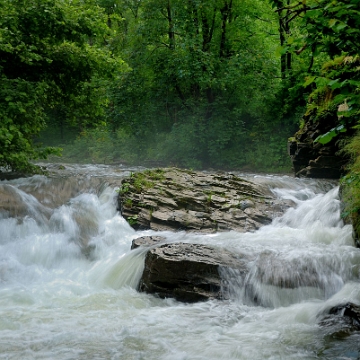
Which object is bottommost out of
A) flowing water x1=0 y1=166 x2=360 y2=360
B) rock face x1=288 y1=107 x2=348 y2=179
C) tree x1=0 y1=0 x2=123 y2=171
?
flowing water x1=0 y1=166 x2=360 y2=360

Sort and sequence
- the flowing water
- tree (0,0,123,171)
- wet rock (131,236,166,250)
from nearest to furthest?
the flowing water
wet rock (131,236,166,250)
tree (0,0,123,171)

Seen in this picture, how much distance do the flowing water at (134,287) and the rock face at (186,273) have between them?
195mm

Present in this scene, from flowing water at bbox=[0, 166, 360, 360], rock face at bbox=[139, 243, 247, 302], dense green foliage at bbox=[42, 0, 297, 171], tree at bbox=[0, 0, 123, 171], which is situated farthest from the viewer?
dense green foliage at bbox=[42, 0, 297, 171]

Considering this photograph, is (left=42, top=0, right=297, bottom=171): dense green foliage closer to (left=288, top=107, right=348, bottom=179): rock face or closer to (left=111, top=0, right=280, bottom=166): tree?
Answer: (left=111, top=0, right=280, bottom=166): tree

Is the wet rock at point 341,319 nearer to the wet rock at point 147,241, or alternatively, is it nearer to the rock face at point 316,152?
the wet rock at point 147,241

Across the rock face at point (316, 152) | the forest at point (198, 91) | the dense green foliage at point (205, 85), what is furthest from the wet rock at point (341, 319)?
the dense green foliage at point (205, 85)

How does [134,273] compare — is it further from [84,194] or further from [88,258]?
[84,194]

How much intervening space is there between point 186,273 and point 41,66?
7.45m

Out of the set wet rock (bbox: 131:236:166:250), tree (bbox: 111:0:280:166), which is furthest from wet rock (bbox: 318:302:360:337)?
tree (bbox: 111:0:280:166)

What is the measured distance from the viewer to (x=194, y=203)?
1010 cm

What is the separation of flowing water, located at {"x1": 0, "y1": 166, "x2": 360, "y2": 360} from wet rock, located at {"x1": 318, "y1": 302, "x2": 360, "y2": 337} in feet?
0.26

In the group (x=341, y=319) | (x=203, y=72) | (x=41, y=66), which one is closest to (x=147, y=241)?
(x=341, y=319)

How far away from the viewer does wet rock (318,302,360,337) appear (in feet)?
17.0

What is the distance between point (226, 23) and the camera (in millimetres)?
20328
